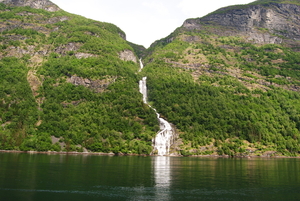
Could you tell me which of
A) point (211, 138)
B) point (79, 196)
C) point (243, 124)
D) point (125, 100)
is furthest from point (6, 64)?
point (79, 196)

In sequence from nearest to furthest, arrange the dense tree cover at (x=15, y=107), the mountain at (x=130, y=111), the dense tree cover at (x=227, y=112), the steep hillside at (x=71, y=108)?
1. the dense tree cover at (x=15, y=107)
2. the steep hillside at (x=71, y=108)
3. the mountain at (x=130, y=111)
4. the dense tree cover at (x=227, y=112)

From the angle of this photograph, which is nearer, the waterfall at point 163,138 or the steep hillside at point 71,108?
the steep hillside at point 71,108

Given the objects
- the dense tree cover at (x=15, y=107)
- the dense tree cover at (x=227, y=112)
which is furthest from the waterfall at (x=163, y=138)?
the dense tree cover at (x=15, y=107)

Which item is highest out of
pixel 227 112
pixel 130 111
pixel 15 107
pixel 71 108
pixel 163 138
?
pixel 71 108

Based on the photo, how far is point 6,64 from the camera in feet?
605

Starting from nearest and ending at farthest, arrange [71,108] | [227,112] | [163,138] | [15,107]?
[163,138] < [15,107] < [71,108] < [227,112]

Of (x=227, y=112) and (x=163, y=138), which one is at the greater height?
(x=227, y=112)

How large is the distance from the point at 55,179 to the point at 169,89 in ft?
449

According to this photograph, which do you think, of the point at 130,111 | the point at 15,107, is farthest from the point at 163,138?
the point at 15,107

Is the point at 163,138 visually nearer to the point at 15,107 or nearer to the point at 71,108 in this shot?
the point at 71,108

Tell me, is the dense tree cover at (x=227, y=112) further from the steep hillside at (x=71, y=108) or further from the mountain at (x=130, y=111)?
the steep hillside at (x=71, y=108)

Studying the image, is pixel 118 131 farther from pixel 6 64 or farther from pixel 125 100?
pixel 6 64

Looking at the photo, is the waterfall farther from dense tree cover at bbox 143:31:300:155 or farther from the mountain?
dense tree cover at bbox 143:31:300:155

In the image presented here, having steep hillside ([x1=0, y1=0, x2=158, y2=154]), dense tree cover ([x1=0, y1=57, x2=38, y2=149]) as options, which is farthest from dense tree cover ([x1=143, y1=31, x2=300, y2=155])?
dense tree cover ([x1=0, y1=57, x2=38, y2=149])
